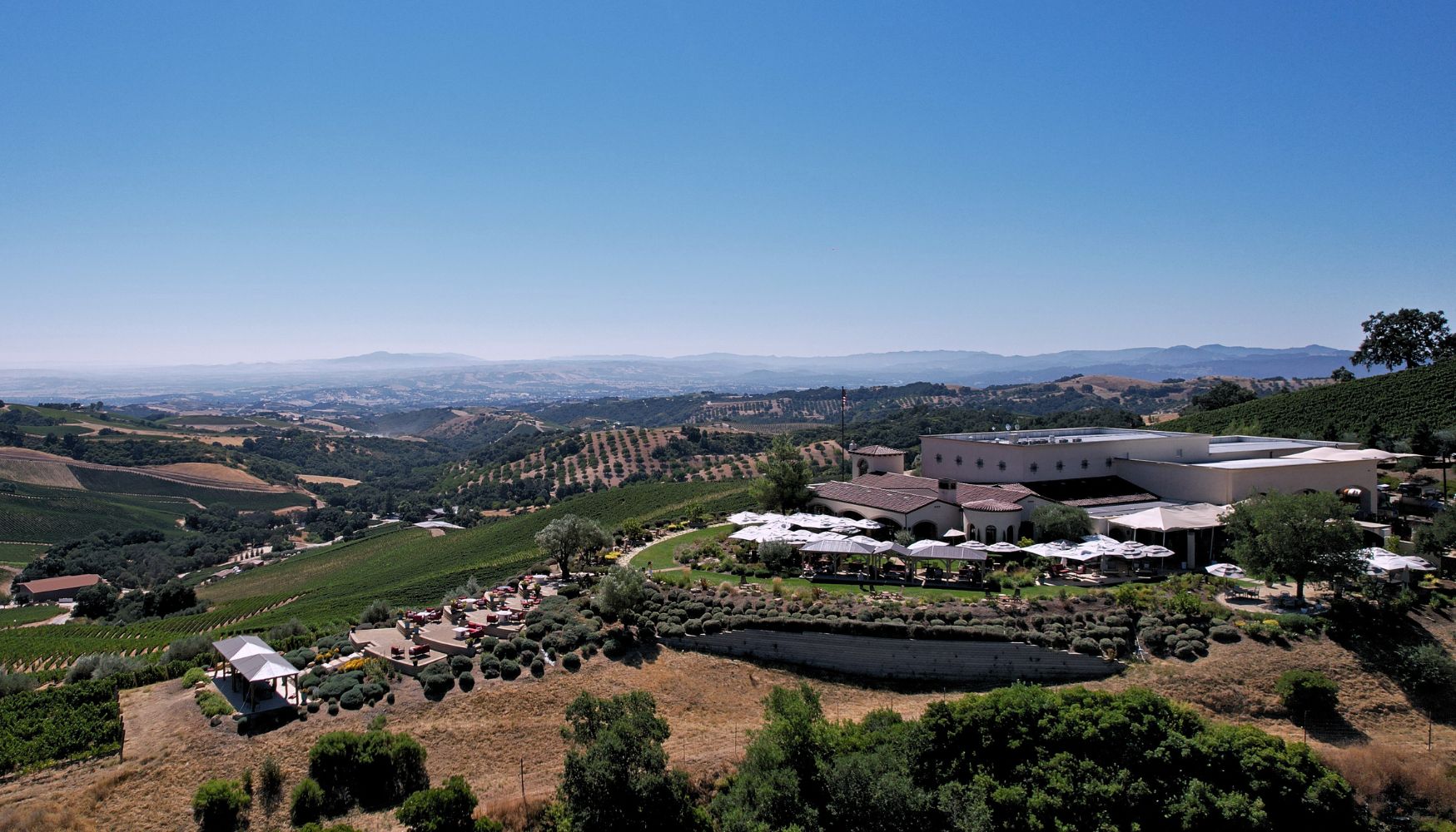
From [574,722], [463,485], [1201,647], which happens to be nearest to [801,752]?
[574,722]

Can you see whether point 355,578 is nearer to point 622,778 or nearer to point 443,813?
point 443,813

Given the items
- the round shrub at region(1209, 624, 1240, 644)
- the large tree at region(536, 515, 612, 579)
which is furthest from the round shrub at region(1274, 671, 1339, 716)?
the large tree at region(536, 515, 612, 579)

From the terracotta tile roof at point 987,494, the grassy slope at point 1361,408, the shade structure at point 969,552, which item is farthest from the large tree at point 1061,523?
the grassy slope at point 1361,408

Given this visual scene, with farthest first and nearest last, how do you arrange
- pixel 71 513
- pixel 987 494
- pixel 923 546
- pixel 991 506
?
pixel 71 513 < pixel 987 494 < pixel 991 506 < pixel 923 546

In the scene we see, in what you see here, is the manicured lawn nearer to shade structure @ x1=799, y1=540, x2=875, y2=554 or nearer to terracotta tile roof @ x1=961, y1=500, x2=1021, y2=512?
shade structure @ x1=799, y1=540, x2=875, y2=554

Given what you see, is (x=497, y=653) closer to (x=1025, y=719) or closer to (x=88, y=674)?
(x=88, y=674)

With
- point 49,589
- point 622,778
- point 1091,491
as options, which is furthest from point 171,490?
point 622,778
